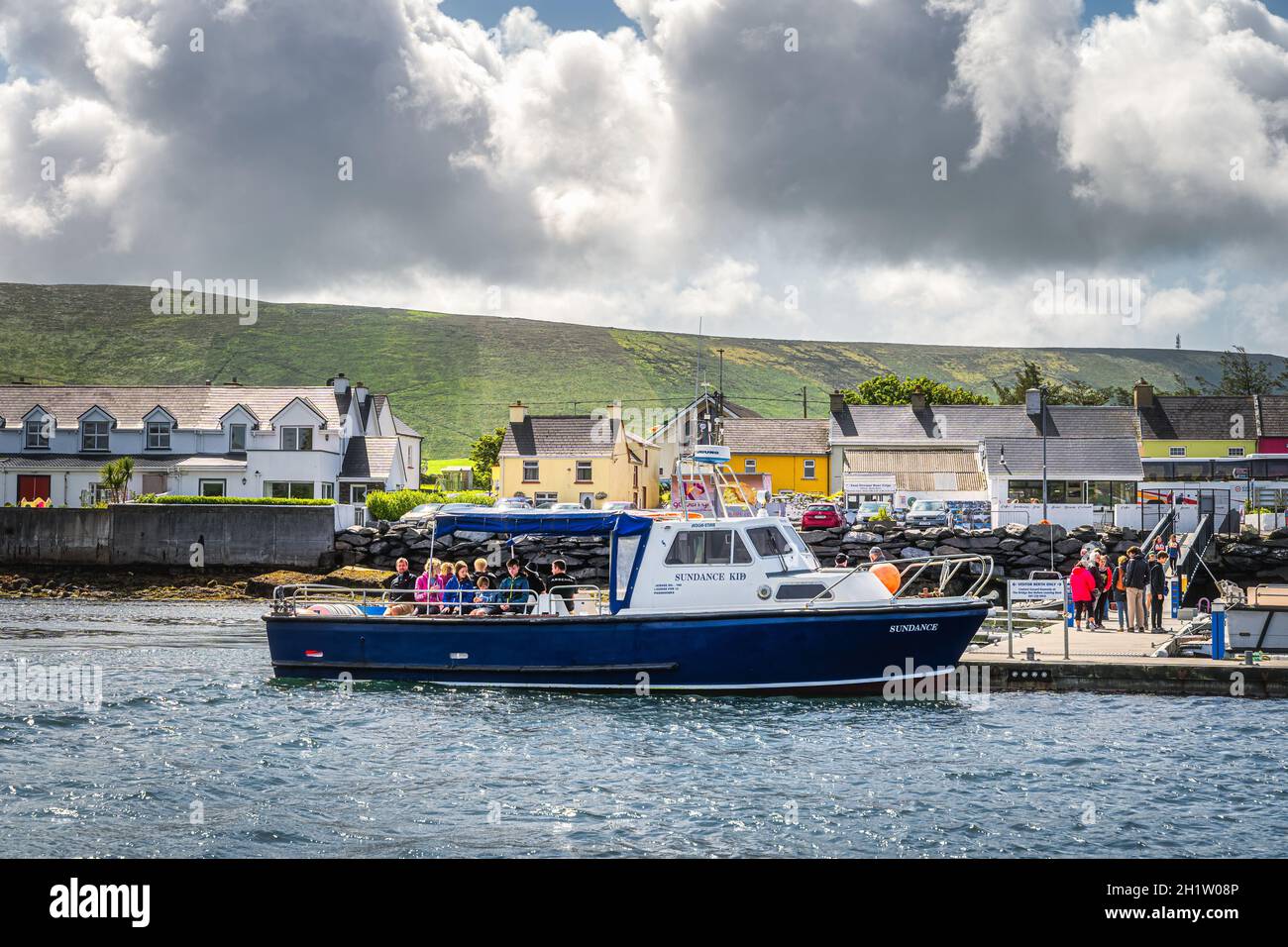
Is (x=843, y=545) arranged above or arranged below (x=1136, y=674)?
above

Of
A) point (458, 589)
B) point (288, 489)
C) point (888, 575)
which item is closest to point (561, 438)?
point (288, 489)

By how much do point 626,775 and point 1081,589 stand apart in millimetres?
14284

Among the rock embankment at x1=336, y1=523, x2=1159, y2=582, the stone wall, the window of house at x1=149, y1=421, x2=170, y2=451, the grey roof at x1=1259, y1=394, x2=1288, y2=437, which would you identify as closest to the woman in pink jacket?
the stone wall

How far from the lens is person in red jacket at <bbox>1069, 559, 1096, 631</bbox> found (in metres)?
24.6

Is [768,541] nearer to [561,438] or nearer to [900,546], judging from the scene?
[900,546]

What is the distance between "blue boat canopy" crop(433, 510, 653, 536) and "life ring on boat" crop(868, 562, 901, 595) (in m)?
3.95

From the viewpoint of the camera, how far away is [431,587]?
2006cm

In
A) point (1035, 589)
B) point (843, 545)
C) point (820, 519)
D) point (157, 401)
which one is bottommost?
point (1035, 589)

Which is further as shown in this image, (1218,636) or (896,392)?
(896,392)

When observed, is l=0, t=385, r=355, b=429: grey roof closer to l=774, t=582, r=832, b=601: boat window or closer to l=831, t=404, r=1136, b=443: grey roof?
l=831, t=404, r=1136, b=443: grey roof

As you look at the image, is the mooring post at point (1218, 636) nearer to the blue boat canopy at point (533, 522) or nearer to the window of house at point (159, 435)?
the blue boat canopy at point (533, 522)

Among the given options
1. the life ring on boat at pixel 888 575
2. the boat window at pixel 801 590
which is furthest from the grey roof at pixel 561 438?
the boat window at pixel 801 590

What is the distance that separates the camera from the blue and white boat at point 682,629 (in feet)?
58.5

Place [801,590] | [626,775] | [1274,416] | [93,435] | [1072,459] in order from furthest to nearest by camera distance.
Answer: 1. [1274,416]
2. [1072,459]
3. [93,435]
4. [801,590]
5. [626,775]
